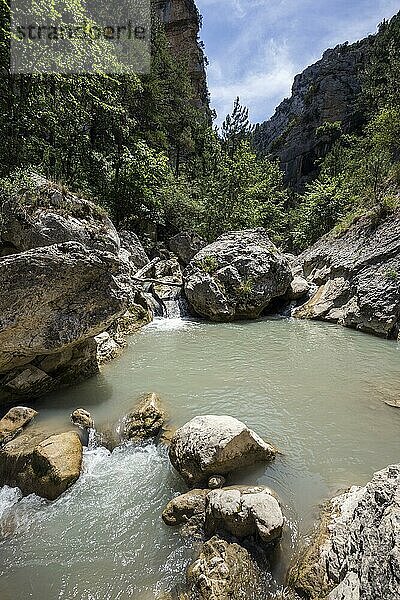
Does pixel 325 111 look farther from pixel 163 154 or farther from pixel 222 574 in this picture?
pixel 222 574

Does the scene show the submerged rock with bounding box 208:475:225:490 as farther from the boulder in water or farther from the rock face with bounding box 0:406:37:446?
the boulder in water

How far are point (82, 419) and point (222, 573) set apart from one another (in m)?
3.73

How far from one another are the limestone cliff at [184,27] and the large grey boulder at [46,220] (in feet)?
145

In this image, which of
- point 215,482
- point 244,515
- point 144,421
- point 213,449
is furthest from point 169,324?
point 244,515

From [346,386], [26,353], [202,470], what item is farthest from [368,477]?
[26,353]

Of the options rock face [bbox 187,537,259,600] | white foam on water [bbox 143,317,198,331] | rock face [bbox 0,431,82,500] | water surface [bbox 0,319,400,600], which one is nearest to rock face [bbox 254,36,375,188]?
white foam on water [bbox 143,317,198,331]

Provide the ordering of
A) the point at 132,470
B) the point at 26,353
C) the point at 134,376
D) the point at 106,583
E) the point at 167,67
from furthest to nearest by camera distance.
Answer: the point at 167,67, the point at 134,376, the point at 26,353, the point at 132,470, the point at 106,583

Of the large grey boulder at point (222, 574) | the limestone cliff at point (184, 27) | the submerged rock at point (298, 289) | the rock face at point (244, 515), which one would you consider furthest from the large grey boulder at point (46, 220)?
the limestone cliff at point (184, 27)

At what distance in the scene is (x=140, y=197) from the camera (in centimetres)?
2398

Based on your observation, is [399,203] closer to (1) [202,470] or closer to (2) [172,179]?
(1) [202,470]

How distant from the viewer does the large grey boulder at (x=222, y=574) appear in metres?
3.29

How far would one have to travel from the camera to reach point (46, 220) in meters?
10.8

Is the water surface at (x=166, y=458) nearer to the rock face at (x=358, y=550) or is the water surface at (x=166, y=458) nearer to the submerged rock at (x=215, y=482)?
the rock face at (x=358, y=550)

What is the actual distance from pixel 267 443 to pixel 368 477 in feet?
4.87
